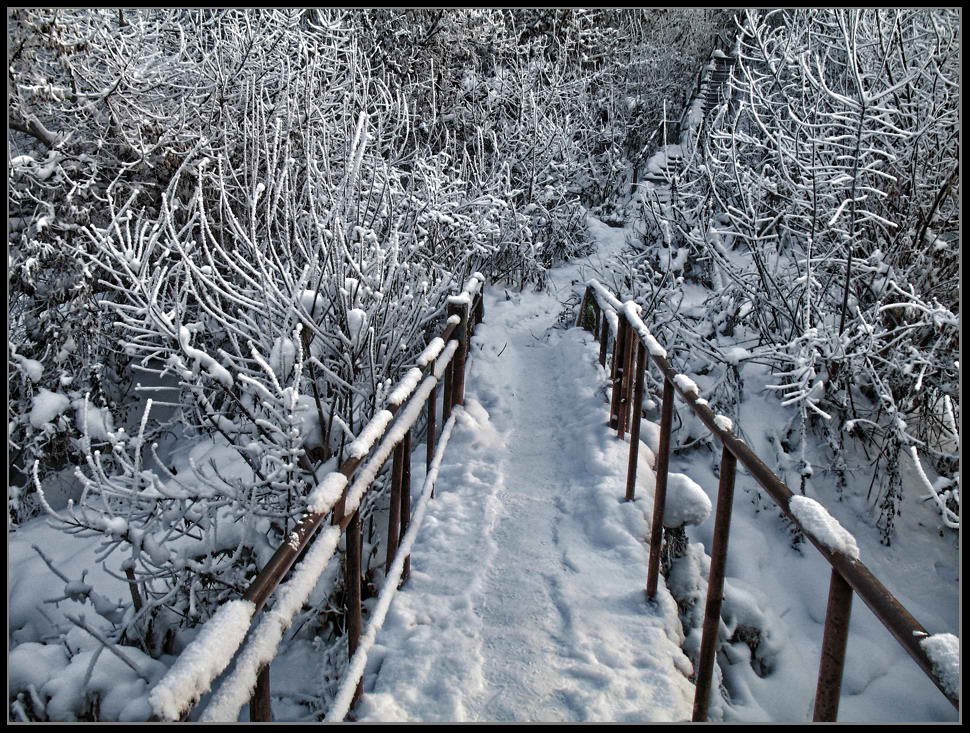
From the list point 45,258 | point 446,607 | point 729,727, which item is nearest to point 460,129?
point 45,258

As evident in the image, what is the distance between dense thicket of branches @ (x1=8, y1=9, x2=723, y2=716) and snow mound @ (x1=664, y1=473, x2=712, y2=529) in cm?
164

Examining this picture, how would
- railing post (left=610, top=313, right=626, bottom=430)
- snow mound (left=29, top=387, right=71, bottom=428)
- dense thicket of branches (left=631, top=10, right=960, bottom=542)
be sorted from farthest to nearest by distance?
1. snow mound (left=29, top=387, right=71, bottom=428)
2. railing post (left=610, top=313, right=626, bottom=430)
3. dense thicket of branches (left=631, top=10, right=960, bottom=542)

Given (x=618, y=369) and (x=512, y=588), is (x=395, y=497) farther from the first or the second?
(x=618, y=369)

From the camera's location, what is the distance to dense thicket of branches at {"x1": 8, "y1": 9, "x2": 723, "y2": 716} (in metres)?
Answer: 3.06

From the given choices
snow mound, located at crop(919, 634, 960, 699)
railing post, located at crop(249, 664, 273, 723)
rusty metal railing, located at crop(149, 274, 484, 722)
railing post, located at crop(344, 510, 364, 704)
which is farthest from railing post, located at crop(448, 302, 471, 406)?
snow mound, located at crop(919, 634, 960, 699)

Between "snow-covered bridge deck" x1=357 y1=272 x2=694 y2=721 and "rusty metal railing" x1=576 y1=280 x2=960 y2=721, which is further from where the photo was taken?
"snow-covered bridge deck" x1=357 y1=272 x2=694 y2=721

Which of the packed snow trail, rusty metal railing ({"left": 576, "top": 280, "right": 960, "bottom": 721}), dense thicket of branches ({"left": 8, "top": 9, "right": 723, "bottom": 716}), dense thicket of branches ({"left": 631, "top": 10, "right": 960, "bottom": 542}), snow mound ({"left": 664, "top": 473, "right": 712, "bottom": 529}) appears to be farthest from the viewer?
dense thicket of branches ({"left": 631, "top": 10, "right": 960, "bottom": 542})

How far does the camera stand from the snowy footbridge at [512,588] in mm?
1257

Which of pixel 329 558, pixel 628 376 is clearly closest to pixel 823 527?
pixel 329 558

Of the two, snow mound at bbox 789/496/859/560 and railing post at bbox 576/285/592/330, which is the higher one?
snow mound at bbox 789/496/859/560

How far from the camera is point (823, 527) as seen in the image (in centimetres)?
137

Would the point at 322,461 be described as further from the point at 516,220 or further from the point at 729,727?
the point at 516,220

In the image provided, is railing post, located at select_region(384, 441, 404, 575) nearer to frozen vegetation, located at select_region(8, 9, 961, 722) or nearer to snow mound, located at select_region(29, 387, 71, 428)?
frozen vegetation, located at select_region(8, 9, 961, 722)

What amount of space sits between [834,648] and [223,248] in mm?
4817
